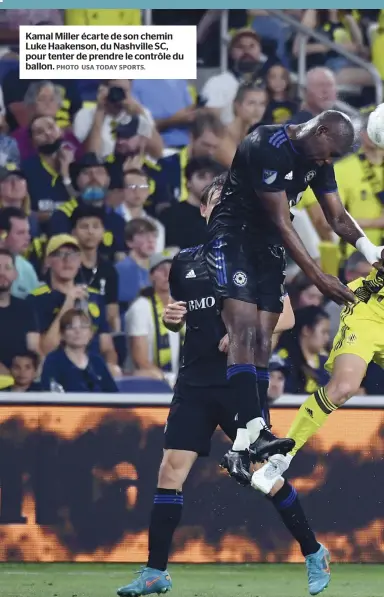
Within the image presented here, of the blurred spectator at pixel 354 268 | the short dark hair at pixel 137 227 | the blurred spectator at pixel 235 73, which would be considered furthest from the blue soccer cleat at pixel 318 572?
the blurred spectator at pixel 235 73

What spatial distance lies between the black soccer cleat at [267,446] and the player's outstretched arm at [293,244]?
72 centimetres

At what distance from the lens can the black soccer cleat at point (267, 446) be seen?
18.0 feet

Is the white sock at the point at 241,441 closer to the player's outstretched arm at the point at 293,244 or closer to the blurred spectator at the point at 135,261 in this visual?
the player's outstretched arm at the point at 293,244

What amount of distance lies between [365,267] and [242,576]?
2.39m

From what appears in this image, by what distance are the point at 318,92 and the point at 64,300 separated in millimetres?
2388

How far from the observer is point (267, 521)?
769 centimetres

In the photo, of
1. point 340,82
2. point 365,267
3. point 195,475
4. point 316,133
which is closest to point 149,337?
point 195,475

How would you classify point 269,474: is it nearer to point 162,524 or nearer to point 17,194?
point 162,524

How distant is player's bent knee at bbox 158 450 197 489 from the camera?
5910 mm

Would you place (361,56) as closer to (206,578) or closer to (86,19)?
(86,19)

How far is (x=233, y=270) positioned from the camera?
5.71m

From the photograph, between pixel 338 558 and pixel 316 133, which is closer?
pixel 316 133

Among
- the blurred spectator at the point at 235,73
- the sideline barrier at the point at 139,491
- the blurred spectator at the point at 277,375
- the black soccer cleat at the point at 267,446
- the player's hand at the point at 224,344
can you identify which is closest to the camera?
the black soccer cleat at the point at 267,446

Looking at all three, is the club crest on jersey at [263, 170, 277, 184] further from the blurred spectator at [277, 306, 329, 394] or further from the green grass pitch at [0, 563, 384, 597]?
the blurred spectator at [277, 306, 329, 394]
